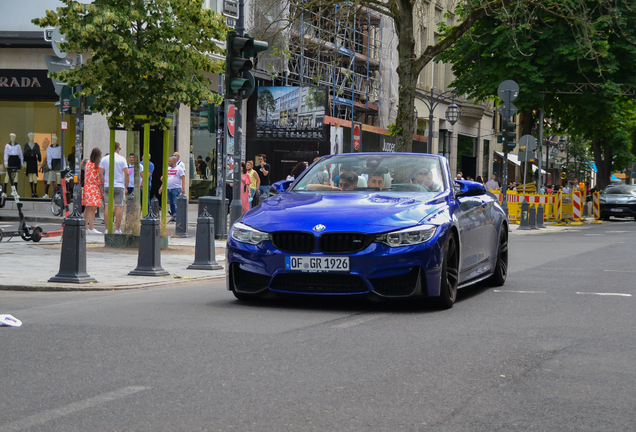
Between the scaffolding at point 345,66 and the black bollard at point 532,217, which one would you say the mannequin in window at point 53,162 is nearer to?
the scaffolding at point 345,66

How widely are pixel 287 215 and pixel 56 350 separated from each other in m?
2.69

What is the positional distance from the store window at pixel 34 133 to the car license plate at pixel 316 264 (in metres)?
24.6

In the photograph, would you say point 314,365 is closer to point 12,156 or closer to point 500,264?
point 500,264

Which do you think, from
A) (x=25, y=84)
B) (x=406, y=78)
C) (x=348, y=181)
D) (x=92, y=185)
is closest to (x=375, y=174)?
(x=348, y=181)

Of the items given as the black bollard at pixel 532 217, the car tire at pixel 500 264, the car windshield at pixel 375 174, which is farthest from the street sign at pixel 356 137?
the car windshield at pixel 375 174

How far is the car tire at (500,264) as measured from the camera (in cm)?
1124

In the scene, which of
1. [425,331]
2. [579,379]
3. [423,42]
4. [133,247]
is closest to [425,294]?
[425,331]

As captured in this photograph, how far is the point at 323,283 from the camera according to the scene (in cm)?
847

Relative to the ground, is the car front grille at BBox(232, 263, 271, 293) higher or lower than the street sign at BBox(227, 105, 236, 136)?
lower

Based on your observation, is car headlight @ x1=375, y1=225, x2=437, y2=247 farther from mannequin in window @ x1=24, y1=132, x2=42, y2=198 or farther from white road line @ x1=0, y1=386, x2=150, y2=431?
mannequin in window @ x1=24, y1=132, x2=42, y2=198

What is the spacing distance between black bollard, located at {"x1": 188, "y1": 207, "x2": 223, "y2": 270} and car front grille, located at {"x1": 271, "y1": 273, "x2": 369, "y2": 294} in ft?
15.6

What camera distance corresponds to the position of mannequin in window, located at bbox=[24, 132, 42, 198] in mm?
31781

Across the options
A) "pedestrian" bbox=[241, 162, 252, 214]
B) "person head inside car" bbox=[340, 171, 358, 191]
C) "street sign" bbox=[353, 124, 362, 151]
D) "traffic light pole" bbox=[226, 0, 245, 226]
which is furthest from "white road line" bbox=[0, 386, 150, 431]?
"street sign" bbox=[353, 124, 362, 151]

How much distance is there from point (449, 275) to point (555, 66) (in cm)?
2911
